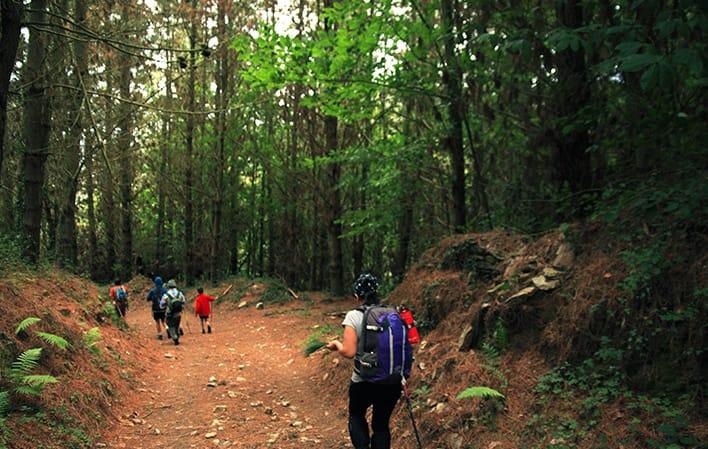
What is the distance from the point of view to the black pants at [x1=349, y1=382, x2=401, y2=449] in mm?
4691

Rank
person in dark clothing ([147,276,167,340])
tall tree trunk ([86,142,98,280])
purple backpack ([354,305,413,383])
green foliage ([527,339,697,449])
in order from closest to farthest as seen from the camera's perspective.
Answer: green foliage ([527,339,697,449]), purple backpack ([354,305,413,383]), person in dark clothing ([147,276,167,340]), tall tree trunk ([86,142,98,280])

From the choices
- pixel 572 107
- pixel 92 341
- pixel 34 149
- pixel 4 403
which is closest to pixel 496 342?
pixel 572 107

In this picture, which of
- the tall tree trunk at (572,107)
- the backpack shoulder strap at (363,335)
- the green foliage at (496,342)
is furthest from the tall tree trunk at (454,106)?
the backpack shoulder strap at (363,335)

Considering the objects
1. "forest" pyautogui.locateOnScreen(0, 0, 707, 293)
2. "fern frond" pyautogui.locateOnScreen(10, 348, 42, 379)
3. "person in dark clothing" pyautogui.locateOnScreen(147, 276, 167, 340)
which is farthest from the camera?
"person in dark clothing" pyautogui.locateOnScreen(147, 276, 167, 340)

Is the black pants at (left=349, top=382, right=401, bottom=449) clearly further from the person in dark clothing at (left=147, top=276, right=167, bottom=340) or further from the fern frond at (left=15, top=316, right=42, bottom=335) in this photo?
the person in dark clothing at (left=147, top=276, right=167, bottom=340)

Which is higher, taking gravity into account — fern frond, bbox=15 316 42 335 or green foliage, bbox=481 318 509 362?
fern frond, bbox=15 316 42 335

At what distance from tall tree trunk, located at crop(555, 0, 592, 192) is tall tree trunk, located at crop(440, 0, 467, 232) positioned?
7.81ft

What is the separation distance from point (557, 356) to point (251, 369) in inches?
269

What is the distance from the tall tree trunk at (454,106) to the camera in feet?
30.4

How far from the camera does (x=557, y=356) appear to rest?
5.51 m

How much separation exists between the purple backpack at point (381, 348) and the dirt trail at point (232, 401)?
2128 millimetres

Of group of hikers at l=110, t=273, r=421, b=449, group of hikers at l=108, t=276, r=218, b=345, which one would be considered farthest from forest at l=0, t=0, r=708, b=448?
group of hikers at l=110, t=273, r=421, b=449

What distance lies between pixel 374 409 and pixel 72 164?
13.2 metres

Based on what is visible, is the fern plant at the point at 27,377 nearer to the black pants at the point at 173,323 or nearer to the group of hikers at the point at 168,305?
the group of hikers at the point at 168,305
